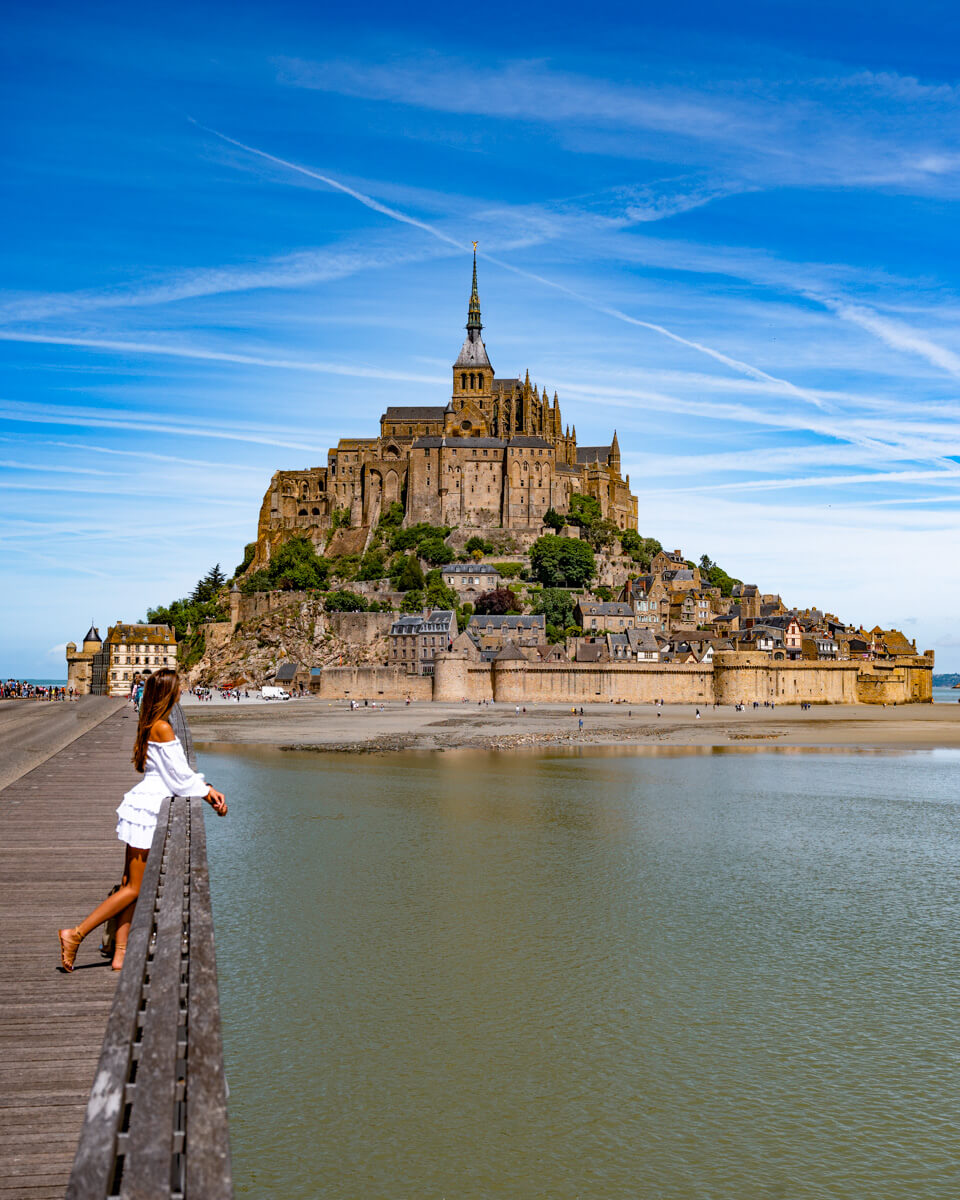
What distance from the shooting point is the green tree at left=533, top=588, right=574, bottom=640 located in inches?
2822

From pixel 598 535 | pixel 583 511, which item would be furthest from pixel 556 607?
pixel 583 511

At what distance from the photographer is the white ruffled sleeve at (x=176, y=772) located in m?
6.12

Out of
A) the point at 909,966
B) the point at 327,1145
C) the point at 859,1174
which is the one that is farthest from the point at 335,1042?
the point at 909,966

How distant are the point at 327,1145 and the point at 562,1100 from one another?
2.26m

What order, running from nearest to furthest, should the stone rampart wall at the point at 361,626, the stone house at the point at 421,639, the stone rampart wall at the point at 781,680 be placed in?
the stone rampart wall at the point at 781,680
the stone house at the point at 421,639
the stone rampart wall at the point at 361,626

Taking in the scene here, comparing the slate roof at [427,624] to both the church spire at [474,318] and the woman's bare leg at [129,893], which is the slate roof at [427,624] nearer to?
the church spire at [474,318]

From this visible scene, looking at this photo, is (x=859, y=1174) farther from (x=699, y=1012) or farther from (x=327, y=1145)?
(x=327, y=1145)

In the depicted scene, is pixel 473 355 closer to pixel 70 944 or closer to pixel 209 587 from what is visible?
pixel 209 587

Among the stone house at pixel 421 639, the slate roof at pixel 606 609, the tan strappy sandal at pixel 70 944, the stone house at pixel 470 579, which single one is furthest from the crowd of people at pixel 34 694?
the tan strappy sandal at pixel 70 944

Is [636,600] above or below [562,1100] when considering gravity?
above

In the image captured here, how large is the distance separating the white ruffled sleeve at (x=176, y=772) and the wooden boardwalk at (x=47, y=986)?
1150 millimetres

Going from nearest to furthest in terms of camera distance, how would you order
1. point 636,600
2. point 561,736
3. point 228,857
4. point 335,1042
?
point 335,1042, point 228,857, point 561,736, point 636,600

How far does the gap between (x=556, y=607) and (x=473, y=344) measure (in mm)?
29174

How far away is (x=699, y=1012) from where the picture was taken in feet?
39.1
